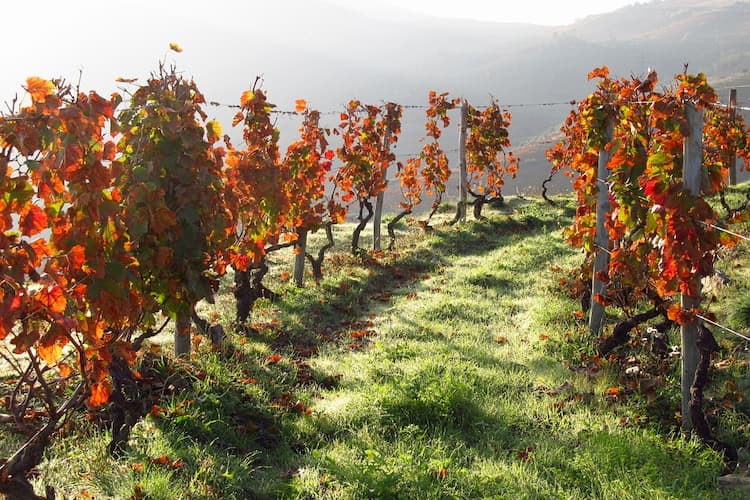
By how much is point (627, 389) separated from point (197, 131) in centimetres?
440

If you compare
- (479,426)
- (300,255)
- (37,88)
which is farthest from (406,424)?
(300,255)

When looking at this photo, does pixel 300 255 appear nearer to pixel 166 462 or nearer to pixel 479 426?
pixel 479 426

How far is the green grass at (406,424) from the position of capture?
368 cm

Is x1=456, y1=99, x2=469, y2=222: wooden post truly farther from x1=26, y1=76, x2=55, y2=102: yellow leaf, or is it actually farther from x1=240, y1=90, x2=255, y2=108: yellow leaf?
x1=26, y1=76, x2=55, y2=102: yellow leaf

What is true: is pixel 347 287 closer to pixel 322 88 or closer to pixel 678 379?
pixel 678 379

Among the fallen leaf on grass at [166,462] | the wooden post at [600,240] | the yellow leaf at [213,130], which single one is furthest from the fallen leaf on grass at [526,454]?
the yellow leaf at [213,130]

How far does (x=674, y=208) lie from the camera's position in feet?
13.4

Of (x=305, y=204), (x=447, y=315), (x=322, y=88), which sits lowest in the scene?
(x=447, y=315)

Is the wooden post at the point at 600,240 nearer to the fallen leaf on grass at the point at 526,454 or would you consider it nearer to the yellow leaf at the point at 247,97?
the fallen leaf on grass at the point at 526,454

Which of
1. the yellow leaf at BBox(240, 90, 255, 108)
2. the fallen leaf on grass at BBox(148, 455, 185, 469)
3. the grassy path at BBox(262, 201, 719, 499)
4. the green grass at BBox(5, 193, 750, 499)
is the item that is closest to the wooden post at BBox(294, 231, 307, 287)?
the green grass at BBox(5, 193, 750, 499)

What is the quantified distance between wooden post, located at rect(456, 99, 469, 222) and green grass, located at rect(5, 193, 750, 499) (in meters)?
7.57

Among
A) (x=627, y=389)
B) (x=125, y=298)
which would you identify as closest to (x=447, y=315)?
(x=627, y=389)

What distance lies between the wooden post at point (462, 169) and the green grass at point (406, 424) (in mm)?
7574

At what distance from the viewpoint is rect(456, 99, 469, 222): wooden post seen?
Result: 15070 millimetres
